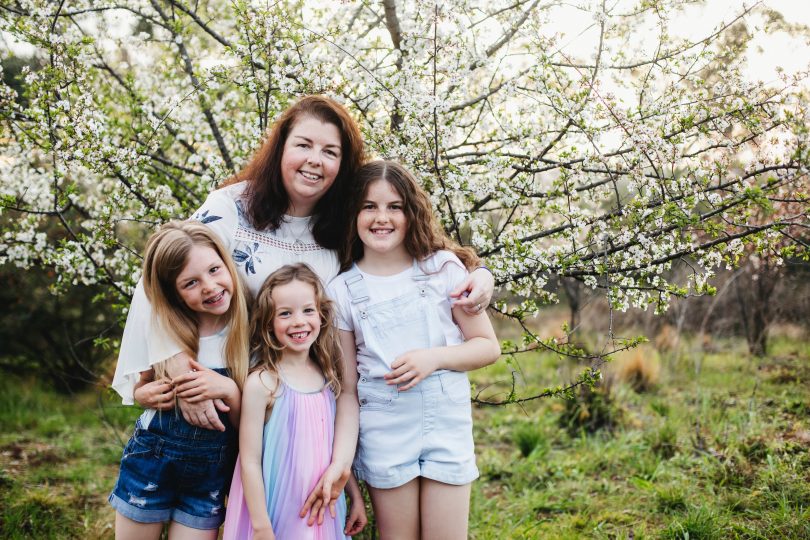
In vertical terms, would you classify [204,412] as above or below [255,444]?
above

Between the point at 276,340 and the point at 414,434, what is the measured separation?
593mm

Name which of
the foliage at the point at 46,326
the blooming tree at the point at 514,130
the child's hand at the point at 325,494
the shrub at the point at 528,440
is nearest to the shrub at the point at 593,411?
the shrub at the point at 528,440

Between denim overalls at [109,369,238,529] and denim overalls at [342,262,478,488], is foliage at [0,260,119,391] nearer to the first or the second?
denim overalls at [109,369,238,529]

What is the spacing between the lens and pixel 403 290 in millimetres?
2307

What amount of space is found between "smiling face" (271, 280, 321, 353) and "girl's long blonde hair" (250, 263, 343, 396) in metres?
0.02

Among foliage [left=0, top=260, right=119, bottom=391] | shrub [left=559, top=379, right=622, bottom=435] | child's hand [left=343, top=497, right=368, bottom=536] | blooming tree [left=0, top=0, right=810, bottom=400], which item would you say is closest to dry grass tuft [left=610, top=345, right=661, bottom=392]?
shrub [left=559, top=379, right=622, bottom=435]

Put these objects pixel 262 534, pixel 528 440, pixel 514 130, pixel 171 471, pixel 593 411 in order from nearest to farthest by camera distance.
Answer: pixel 262 534 → pixel 171 471 → pixel 514 130 → pixel 528 440 → pixel 593 411

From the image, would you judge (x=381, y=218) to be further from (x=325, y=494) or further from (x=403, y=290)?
(x=325, y=494)

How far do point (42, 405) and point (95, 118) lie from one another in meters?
4.48

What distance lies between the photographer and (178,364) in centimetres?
209

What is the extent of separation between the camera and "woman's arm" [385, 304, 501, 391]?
2130 millimetres

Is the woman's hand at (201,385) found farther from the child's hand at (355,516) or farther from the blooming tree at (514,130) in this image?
the blooming tree at (514,130)

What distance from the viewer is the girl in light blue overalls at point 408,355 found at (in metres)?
2.16

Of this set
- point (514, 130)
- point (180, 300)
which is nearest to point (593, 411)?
point (514, 130)
